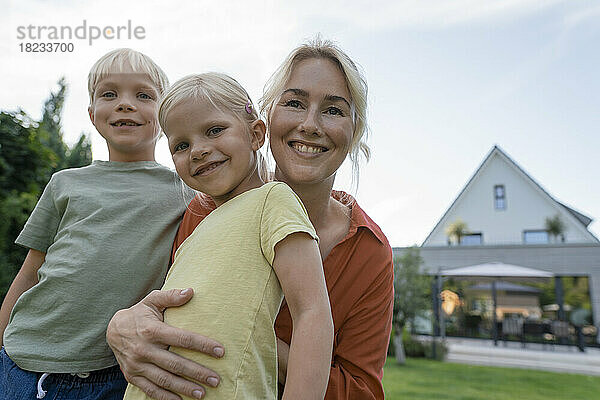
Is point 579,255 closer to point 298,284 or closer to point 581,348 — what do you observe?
point 581,348

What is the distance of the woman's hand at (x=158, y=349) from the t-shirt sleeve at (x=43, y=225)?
64cm

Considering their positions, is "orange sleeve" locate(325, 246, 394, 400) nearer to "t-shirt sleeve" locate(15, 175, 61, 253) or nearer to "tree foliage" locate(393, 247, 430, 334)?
"t-shirt sleeve" locate(15, 175, 61, 253)

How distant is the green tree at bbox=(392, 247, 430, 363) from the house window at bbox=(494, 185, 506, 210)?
9725 mm

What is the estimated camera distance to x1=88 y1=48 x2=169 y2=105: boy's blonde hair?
1.59 metres

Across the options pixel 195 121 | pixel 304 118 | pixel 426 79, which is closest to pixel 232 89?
pixel 195 121

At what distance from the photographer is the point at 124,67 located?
62.6 inches

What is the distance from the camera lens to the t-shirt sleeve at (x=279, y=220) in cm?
100

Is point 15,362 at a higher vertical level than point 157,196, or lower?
lower

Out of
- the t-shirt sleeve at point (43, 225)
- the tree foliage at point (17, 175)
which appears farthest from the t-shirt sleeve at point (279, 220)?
the tree foliage at point (17, 175)

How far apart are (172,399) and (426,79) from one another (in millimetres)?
16020

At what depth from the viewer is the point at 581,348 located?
15.1m

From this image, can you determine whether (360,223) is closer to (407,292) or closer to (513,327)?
(407,292)

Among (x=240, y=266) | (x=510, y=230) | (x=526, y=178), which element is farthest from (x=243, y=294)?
(x=526, y=178)

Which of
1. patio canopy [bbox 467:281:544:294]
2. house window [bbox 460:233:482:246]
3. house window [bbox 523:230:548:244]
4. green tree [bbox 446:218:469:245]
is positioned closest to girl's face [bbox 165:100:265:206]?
patio canopy [bbox 467:281:544:294]
